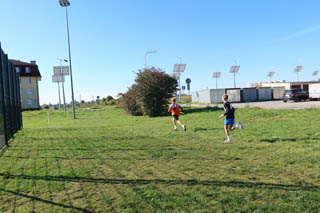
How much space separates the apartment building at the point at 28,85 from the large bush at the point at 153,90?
140ft

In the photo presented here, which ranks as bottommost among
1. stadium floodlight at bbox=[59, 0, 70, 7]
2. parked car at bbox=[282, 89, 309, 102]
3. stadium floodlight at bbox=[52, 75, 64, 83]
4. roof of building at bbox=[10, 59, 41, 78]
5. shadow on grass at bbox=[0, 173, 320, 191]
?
shadow on grass at bbox=[0, 173, 320, 191]

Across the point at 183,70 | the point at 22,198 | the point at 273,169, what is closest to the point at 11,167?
the point at 22,198

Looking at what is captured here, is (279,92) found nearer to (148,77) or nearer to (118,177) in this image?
(148,77)

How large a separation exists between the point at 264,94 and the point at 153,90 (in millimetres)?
29324

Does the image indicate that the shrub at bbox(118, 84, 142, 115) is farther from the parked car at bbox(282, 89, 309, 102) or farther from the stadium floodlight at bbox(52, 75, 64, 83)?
the parked car at bbox(282, 89, 309, 102)

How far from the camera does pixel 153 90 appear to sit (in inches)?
984

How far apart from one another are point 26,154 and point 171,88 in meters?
18.9

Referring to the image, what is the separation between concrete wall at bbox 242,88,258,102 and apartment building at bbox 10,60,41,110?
45.0 metres

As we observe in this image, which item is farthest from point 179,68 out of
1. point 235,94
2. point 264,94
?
point 264,94

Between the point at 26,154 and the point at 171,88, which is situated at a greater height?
the point at 171,88

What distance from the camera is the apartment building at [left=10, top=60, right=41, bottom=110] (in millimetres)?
59000

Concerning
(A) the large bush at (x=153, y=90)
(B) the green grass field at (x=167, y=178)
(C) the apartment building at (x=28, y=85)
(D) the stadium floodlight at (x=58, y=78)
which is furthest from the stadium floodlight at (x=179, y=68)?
(C) the apartment building at (x=28, y=85)

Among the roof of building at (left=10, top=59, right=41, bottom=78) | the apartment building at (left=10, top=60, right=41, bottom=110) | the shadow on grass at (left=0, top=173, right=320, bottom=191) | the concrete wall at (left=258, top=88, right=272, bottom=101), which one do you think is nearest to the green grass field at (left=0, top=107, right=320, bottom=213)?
the shadow on grass at (left=0, top=173, right=320, bottom=191)

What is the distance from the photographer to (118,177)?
199 inches
